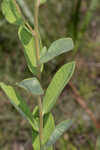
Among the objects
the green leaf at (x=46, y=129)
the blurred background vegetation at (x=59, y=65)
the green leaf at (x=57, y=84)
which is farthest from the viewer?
the blurred background vegetation at (x=59, y=65)

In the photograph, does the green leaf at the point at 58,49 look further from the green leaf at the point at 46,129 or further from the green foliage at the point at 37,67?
the green leaf at the point at 46,129

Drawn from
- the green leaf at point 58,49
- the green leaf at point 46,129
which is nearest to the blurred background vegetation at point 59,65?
the green leaf at point 46,129

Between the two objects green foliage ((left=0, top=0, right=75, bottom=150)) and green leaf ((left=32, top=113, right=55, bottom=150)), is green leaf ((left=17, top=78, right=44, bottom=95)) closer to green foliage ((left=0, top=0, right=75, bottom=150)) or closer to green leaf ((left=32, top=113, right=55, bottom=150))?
green foliage ((left=0, top=0, right=75, bottom=150))

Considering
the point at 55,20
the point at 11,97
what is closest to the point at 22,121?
the point at 55,20

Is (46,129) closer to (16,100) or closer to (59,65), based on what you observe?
(16,100)

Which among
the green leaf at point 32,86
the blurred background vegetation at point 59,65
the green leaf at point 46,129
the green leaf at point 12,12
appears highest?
the green leaf at point 12,12

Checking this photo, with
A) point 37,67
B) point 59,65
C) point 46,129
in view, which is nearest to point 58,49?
point 37,67

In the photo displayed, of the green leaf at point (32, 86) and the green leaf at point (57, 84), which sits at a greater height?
the green leaf at point (32, 86)

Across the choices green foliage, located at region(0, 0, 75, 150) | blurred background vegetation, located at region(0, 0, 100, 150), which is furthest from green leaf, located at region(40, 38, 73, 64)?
blurred background vegetation, located at region(0, 0, 100, 150)
